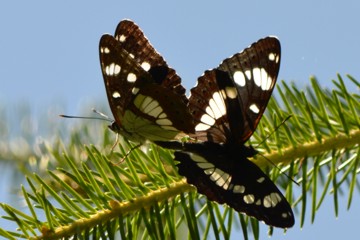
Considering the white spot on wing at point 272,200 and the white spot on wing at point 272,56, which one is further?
the white spot on wing at point 272,56

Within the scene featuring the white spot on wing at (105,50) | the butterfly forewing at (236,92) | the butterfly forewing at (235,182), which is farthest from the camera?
the white spot on wing at (105,50)

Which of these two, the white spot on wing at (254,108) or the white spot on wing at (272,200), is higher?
the white spot on wing at (254,108)

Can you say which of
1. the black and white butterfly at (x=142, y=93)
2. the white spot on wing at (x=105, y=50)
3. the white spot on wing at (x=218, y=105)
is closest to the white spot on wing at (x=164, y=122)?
the black and white butterfly at (x=142, y=93)

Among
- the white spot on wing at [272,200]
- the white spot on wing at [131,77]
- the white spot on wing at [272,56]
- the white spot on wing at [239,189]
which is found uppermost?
the white spot on wing at [131,77]

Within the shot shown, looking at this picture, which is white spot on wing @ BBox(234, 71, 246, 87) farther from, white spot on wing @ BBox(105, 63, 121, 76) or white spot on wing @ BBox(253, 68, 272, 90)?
white spot on wing @ BBox(105, 63, 121, 76)

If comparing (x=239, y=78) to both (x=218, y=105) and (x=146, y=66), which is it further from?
(x=146, y=66)

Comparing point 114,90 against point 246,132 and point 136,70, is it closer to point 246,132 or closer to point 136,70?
point 136,70

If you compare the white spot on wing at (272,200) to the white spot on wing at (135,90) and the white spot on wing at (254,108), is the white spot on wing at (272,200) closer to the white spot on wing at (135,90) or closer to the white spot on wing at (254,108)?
the white spot on wing at (254,108)

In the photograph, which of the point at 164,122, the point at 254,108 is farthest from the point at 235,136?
the point at 164,122
